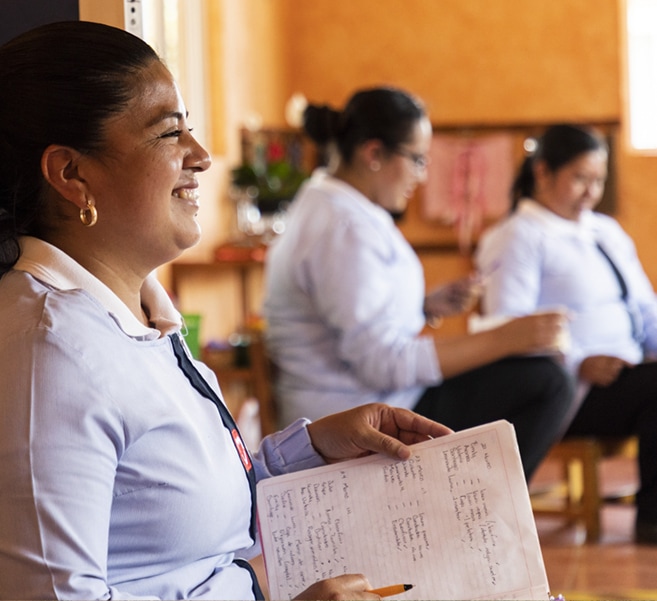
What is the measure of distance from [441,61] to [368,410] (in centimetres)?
568

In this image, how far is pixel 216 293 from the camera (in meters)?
5.19

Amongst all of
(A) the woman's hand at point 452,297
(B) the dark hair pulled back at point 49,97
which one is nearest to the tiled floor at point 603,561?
(A) the woman's hand at point 452,297

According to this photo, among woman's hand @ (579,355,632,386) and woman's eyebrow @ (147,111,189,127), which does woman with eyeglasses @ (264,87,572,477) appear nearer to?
woman's hand @ (579,355,632,386)

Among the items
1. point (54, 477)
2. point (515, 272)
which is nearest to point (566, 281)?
point (515, 272)

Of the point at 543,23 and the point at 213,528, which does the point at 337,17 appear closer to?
the point at 543,23

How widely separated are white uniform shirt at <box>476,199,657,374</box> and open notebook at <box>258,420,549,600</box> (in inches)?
91.8

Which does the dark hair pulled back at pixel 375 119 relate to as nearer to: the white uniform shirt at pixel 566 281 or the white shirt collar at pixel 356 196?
the white shirt collar at pixel 356 196

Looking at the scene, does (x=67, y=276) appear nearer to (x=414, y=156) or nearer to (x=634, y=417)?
(x=414, y=156)

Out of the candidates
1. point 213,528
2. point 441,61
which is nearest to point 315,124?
point 213,528

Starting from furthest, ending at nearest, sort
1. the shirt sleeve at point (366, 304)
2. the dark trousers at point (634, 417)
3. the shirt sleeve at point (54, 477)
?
1. the dark trousers at point (634, 417)
2. the shirt sleeve at point (366, 304)
3. the shirt sleeve at point (54, 477)

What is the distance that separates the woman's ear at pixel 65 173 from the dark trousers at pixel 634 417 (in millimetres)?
2597

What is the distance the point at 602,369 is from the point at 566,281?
1.15ft

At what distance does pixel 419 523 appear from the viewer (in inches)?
50.9

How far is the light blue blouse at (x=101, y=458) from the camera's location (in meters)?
1.03
